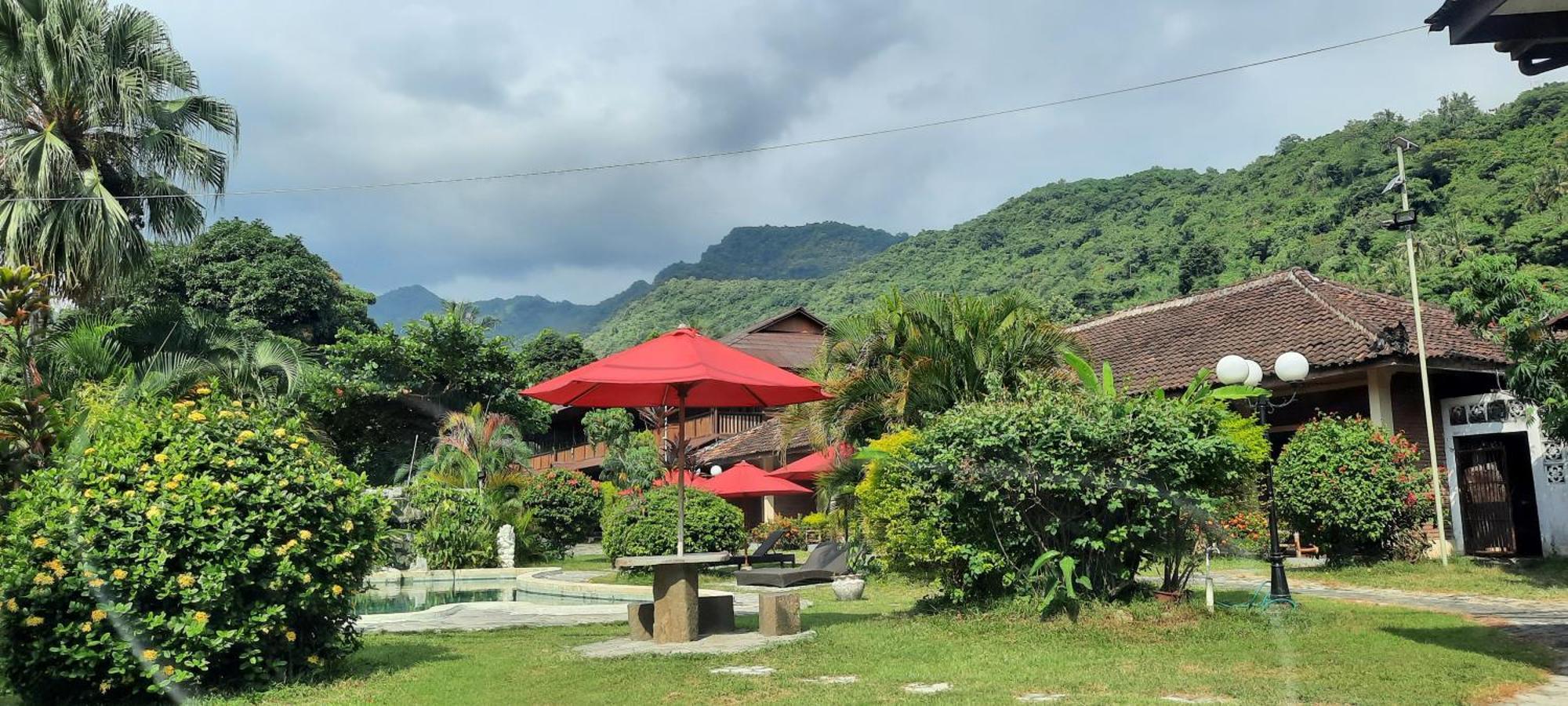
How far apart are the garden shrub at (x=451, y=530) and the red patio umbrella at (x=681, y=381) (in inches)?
436

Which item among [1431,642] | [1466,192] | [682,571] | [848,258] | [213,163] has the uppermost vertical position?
[848,258]

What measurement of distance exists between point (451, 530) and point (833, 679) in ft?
49.0

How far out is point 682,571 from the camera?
8.47 m

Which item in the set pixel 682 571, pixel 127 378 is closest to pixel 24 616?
pixel 682 571

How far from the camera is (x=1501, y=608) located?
994 centimetres

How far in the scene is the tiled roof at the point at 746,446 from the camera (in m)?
29.5

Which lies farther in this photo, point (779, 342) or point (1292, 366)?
point (779, 342)

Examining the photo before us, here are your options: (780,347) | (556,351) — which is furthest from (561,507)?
(556,351)

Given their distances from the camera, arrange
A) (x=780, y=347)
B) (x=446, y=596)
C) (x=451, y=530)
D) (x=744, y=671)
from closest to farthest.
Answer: (x=744, y=671) → (x=446, y=596) → (x=451, y=530) → (x=780, y=347)

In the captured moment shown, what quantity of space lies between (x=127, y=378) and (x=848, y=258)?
126 m

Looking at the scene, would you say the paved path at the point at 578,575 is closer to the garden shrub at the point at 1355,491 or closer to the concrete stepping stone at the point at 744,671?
the garden shrub at the point at 1355,491

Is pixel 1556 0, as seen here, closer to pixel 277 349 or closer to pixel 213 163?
pixel 213 163

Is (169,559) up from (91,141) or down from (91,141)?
down

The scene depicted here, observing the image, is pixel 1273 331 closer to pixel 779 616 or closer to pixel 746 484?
pixel 746 484
